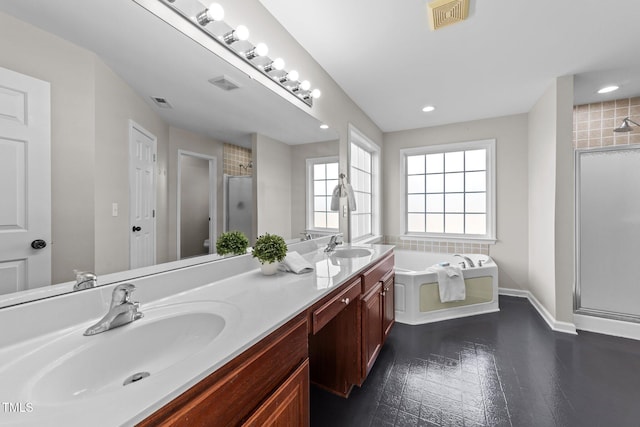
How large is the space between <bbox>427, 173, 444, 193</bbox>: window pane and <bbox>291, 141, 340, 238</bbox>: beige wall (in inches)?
96.8

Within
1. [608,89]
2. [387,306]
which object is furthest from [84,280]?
[608,89]

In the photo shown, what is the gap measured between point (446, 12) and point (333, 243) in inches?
68.7

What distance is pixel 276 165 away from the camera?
172 centimetres

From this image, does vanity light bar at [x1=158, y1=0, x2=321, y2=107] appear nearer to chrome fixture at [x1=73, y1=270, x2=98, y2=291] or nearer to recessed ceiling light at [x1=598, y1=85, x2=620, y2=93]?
chrome fixture at [x1=73, y1=270, x2=98, y2=291]

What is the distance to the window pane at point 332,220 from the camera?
7.61ft

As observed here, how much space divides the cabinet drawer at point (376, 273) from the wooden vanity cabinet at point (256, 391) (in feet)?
2.35

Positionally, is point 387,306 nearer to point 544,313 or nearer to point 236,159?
point 236,159

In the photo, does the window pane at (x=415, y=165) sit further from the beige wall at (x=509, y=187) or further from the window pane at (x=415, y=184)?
the beige wall at (x=509, y=187)

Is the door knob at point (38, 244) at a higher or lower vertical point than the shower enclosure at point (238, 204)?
lower

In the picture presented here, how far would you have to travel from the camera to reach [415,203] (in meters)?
4.00

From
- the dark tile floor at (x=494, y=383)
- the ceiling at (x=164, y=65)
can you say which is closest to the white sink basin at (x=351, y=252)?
the dark tile floor at (x=494, y=383)

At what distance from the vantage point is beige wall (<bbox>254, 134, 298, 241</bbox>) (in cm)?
156

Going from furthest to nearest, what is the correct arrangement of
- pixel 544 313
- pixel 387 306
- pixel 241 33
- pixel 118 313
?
1. pixel 544 313
2. pixel 387 306
3. pixel 241 33
4. pixel 118 313

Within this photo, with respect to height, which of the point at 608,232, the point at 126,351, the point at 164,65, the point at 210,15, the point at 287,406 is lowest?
the point at 287,406
